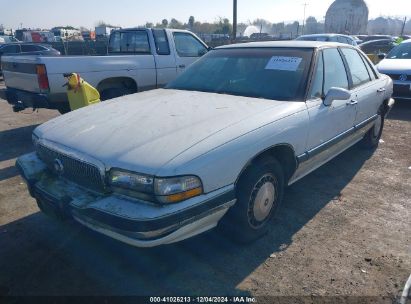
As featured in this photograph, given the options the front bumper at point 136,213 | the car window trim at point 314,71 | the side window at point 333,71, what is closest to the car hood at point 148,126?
the front bumper at point 136,213

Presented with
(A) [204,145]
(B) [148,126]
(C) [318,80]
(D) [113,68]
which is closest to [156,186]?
(A) [204,145]

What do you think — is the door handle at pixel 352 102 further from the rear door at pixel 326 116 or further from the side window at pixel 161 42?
the side window at pixel 161 42

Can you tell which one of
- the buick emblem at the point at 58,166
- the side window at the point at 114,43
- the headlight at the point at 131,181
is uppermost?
the side window at the point at 114,43

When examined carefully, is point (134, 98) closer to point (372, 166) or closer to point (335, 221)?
point (335, 221)

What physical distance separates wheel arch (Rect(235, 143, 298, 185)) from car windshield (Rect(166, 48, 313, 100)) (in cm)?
52

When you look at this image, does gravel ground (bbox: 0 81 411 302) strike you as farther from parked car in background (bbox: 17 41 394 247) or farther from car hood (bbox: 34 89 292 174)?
car hood (bbox: 34 89 292 174)

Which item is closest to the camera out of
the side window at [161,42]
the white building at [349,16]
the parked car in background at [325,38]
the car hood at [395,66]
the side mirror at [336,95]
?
the side mirror at [336,95]

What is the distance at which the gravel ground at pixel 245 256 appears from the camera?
2613 millimetres

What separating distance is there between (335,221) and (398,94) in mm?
6194

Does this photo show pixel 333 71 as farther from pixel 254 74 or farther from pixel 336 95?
pixel 254 74

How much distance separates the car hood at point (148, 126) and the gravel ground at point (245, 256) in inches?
38.2

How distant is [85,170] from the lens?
2.57 meters

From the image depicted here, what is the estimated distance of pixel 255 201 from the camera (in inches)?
116

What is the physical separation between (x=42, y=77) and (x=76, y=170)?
11.7 feet
